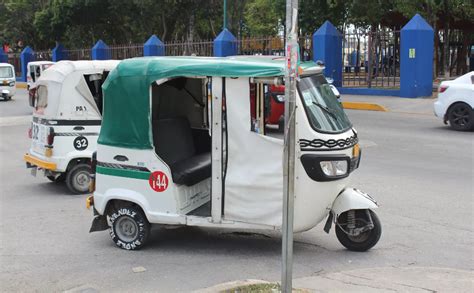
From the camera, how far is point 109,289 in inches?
211

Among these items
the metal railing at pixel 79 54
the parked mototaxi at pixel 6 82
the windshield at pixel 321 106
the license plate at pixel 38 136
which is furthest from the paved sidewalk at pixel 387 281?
the metal railing at pixel 79 54

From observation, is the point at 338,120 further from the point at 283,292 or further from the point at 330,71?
the point at 330,71

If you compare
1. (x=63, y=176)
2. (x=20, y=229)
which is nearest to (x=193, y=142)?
(x=20, y=229)

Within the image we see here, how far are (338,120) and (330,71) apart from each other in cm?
1991

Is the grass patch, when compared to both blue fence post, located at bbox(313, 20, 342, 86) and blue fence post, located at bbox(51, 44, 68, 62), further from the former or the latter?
blue fence post, located at bbox(51, 44, 68, 62)

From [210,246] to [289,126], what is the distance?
108 inches

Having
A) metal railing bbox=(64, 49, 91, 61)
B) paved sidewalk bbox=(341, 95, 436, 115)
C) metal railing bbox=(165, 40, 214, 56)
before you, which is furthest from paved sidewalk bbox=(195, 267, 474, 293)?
metal railing bbox=(64, 49, 91, 61)

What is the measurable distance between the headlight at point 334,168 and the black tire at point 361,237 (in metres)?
0.55

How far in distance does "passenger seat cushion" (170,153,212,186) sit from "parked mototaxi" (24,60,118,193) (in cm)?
332

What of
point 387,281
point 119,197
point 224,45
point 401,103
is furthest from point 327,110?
point 224,45

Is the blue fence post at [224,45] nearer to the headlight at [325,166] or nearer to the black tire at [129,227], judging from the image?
the black tire at [129,227]

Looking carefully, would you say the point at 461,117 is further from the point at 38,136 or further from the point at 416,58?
the point at 38,136

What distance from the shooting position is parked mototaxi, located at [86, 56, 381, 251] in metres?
5.69

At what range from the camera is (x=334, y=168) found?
18.8ft
